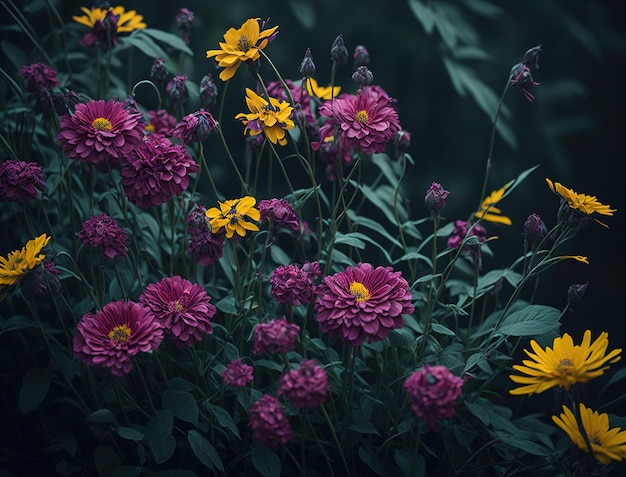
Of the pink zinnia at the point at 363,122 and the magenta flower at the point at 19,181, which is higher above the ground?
the magenta flower at the point at 19,181

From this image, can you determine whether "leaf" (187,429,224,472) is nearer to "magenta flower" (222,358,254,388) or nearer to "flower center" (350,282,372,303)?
"magenta flower" (222,358,254,388)

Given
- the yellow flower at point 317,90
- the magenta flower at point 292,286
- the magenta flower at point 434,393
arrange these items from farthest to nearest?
1. the yellow flower at point 317,90
2. the magenta flower at point 292,286
3. the magenta flower at point 434,393

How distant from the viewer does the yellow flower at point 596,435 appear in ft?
2.04

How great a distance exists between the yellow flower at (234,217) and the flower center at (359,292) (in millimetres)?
119

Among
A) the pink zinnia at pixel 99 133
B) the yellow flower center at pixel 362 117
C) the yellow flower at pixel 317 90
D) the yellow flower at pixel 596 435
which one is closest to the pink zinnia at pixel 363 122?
the yellow flower center at pixel 362 117

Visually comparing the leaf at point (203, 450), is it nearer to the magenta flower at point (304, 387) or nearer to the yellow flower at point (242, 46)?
the magenta flower at point (304, 387)

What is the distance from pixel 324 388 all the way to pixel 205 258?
223 mm

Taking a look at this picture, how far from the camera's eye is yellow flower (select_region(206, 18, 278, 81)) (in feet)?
2.31

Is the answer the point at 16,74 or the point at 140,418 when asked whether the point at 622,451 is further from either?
the point at 16,74

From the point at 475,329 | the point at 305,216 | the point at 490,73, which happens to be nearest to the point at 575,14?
the point at 490,73

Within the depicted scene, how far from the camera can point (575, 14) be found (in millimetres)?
1471

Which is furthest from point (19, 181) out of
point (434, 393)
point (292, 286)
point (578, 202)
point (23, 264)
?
point (578, 202)

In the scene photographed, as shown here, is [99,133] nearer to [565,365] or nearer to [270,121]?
[270,121]

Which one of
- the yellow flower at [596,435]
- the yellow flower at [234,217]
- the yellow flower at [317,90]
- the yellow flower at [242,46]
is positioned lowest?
the yellow flower at [596,435]
